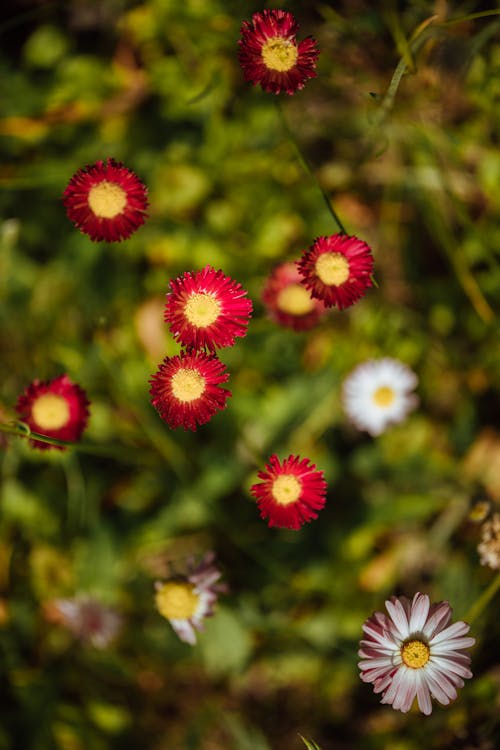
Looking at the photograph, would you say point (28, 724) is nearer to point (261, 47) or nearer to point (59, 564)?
point (59, 564)

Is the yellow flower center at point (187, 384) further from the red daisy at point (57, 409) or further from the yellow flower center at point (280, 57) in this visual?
the yellow flower center at point (280, 57)

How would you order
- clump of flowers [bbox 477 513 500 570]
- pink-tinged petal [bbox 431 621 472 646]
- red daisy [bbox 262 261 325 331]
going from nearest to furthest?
pink-tinged petal [bbox 431 621 472 646] → clump of flowers [bbox 477 513 500 570] → red daisy [bbox 262 261 325 331]

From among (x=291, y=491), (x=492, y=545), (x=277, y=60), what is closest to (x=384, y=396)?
(x=492, y=545)

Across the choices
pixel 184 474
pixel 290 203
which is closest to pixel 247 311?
pixel 184 474

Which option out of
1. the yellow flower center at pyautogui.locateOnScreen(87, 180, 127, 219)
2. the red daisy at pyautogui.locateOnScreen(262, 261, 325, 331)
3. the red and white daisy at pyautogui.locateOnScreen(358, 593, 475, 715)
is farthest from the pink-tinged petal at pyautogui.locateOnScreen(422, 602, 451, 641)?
the yellow flower center at pyautogui.locateOnScreen(87, 180, 127, 219)

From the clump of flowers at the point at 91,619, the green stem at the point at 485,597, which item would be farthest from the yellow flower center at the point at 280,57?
the clump of flowers at the point at 91,619

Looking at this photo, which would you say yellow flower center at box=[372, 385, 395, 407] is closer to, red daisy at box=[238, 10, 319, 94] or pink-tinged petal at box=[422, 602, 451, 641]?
pink-tinged petal at box=[422, 602, 451, 641]

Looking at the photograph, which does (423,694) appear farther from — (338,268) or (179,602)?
(338,268)
